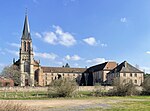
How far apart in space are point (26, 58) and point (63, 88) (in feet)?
218

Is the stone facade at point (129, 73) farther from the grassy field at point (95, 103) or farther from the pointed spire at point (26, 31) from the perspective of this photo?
the grassy field at point (95, 103)

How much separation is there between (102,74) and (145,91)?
175 ft

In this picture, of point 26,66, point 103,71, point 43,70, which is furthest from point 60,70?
point 103,71

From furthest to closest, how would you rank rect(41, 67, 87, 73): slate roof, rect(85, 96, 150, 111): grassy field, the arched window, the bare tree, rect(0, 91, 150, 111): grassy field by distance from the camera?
1. rect(41, 67, 87, 73): slate roof
2. the arched window
3. the bare tree
4. rect(0, 91, 150, 111): grassy field
5. rect(85, 96, 150, 111): grassy field

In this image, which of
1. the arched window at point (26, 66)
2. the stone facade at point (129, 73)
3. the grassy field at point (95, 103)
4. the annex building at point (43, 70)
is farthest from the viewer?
the arched window at point (26, 66)

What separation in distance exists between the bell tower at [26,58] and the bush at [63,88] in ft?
188

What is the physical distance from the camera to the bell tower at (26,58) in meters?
102

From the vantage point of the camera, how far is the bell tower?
101681mm

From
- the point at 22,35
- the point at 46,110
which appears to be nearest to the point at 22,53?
the point at 22,35

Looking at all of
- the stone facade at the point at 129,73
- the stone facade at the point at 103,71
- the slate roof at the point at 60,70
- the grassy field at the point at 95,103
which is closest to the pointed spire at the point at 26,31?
the slate roof at the point at 60,70

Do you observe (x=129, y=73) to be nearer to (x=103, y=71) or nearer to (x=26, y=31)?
(x=103, y=71)

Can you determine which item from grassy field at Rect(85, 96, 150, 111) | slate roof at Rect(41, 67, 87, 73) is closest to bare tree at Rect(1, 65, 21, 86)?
slate roof at Rect(41, 67, 87, 73)

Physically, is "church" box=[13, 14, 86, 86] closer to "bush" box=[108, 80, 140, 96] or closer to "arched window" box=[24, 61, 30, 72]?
"arched window" box=[24, 61, 30, 72]

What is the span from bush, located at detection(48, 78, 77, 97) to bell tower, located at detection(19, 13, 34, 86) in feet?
188
